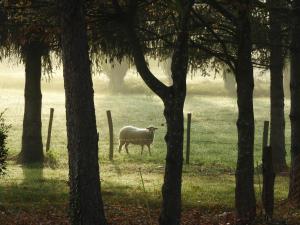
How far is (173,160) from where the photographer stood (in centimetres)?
1020

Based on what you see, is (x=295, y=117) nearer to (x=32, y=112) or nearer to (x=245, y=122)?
(x=245, y=122)

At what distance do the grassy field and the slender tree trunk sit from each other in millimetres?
556

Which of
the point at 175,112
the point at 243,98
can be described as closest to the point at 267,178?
the point at 243,98

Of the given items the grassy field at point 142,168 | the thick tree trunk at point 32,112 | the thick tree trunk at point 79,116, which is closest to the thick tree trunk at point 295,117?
the grassy field at point 142,168

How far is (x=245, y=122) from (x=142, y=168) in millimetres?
10581

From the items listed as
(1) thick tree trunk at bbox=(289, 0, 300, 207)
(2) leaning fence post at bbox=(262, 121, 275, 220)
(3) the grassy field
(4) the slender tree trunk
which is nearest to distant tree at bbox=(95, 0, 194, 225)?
(3) the grassy field

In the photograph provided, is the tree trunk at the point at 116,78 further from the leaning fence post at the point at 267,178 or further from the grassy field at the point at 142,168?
the leaning fence post at the point at 267,178

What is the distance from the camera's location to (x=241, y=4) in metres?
10.5

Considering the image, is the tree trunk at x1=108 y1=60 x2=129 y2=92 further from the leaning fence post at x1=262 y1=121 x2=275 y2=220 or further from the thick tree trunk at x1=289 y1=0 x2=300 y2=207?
the leaning fence post at x1=262 y1=121 x2=275 y2=220

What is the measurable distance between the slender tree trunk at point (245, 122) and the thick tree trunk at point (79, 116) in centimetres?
283

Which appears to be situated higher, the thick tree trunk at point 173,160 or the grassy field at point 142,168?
the thick tree trunk at point 173,160

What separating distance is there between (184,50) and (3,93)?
50.8 m

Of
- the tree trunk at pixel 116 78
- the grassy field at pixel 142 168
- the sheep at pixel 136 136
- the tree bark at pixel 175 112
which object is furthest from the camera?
the tree trunk at pixel 116 78

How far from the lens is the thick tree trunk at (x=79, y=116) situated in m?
9.67
